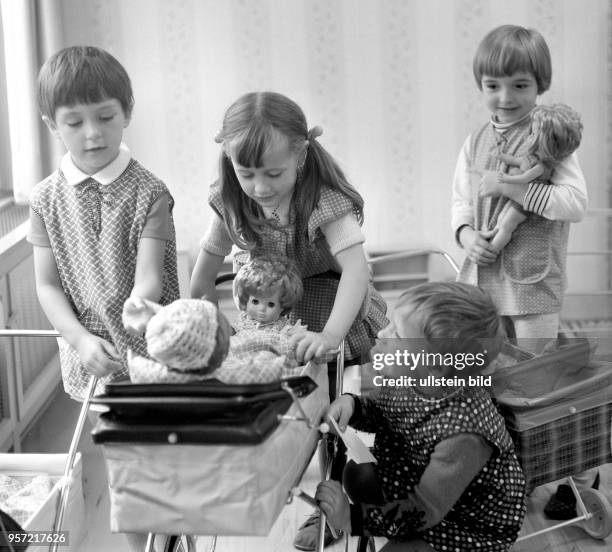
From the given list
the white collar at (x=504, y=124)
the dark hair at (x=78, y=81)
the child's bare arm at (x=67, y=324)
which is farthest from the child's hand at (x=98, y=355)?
the white collar at (x=504, y=124)

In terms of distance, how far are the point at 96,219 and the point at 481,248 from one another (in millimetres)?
1066

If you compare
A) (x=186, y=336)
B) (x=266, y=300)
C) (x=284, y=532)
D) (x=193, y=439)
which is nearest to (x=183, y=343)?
(x=186, y=336)

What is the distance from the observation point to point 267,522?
1265 millimetres

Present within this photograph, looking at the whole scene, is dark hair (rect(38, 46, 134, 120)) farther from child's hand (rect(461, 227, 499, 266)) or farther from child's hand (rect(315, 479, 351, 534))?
child's hand (rect(461, 227, 499, 266))

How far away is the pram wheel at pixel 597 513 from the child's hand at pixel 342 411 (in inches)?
37.3

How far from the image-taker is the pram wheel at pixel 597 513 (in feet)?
7.52

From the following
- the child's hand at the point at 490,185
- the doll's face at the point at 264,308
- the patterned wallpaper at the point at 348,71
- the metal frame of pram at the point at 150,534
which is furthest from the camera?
the patterned wallpaper at the point at 348,71

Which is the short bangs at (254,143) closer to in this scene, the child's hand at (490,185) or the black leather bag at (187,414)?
the black leather bag at (187,414)

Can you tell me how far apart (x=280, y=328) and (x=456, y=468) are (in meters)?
0.46

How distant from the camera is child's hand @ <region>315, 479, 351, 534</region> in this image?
1.51 metres

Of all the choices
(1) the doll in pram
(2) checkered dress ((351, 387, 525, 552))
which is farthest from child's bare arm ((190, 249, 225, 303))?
(1) the doll in pram

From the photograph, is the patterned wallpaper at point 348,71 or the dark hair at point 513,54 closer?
the dark hair at point 513,54

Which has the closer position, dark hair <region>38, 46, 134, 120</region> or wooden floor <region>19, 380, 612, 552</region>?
dark hair <region>38, 46, 134, 120</region>

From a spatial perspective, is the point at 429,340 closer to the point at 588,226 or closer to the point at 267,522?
the point at 267,522
